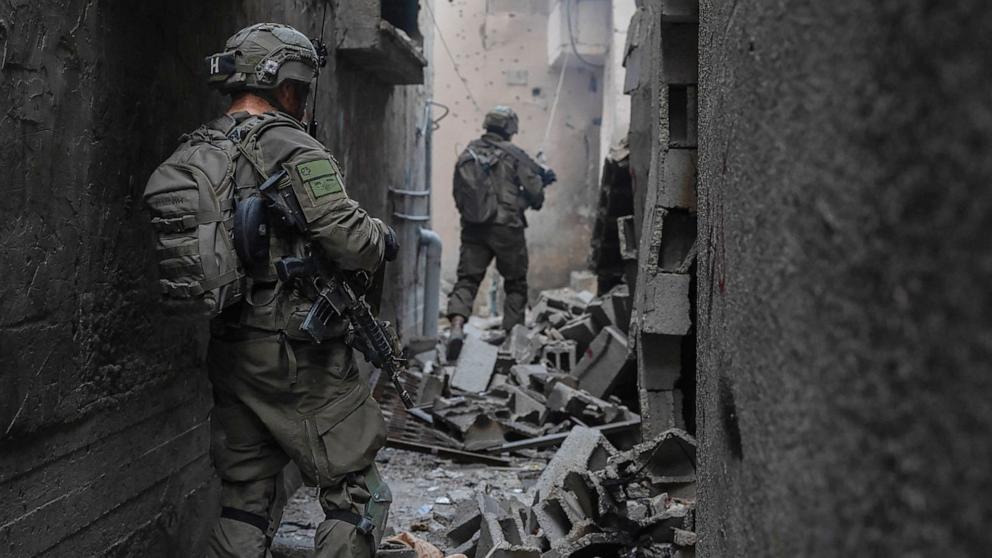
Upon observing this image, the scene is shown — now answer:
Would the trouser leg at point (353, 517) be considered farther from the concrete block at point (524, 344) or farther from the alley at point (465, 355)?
the concrete block at point (524, 344)

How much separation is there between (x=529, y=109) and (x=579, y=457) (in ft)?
39.9

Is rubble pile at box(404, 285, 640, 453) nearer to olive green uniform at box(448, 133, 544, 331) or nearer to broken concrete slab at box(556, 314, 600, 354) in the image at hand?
broken concrete slab at box(556, 314, 600, 354)

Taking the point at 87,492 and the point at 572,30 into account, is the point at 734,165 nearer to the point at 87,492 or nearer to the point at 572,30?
the point at 87,492

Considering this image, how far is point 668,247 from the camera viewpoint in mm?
4148

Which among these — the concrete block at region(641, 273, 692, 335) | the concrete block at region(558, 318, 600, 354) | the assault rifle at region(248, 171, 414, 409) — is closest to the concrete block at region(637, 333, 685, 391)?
the concrete block at region(641, 273, 692, 335)

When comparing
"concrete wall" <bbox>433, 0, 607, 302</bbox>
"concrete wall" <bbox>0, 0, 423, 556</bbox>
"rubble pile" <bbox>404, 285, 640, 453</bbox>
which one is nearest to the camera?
"concrete wall" <bbox>0, 0, 423, 556</bbox>

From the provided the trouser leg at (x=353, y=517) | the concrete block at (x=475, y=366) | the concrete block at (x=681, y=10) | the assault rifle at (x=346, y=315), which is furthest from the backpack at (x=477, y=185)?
the trouser leg at (x=353, y=517)

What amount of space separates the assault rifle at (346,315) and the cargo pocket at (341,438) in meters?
0.19

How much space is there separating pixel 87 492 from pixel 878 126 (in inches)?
86.4

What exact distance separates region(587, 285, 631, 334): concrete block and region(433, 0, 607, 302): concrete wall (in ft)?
26.5

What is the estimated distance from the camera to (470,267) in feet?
26.5

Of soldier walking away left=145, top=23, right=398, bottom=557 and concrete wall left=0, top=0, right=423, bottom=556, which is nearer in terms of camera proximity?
concrete wall left=0, top=0, right=423, bottom=556

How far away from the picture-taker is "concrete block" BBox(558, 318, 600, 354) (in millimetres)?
7012

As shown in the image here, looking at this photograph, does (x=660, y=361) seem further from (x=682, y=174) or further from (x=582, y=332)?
(x=582, y=332)
